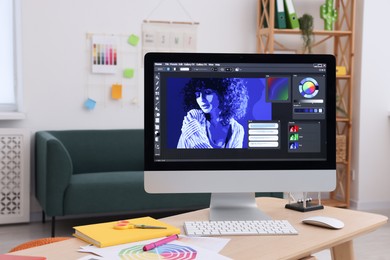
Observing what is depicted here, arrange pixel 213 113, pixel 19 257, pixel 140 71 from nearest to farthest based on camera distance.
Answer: pixel 19 257 < pixel 213 113 < pixel 140 71

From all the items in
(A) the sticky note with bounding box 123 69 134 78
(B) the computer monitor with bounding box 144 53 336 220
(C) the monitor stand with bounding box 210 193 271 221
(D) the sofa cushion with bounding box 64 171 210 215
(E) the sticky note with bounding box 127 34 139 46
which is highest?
(E) the sticky note with bounding box 127 34 139 46

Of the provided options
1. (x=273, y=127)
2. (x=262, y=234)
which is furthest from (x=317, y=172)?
(x=262, y=234)

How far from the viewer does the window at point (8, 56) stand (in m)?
4.49

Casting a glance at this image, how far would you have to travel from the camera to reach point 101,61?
4598 millimetres

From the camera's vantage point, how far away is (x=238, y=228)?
165 centimetres

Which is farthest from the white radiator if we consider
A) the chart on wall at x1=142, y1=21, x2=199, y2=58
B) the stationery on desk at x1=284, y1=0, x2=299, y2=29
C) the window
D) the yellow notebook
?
the yellow notebook

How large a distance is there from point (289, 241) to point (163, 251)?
1.15ft

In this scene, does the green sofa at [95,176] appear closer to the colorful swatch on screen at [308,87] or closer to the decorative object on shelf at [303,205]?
the decorative object on shelf at [303,205]

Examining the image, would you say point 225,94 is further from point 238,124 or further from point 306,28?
point 306,28

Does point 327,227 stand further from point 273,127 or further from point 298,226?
point 273,127

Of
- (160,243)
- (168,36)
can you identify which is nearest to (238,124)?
(160,243)

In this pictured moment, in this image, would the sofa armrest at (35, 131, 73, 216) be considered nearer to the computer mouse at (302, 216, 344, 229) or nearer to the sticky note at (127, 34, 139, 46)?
the sticky note at (127, 34, 139, 46)

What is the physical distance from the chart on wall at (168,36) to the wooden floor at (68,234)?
4.88ft

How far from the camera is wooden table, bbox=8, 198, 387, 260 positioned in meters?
1.44
